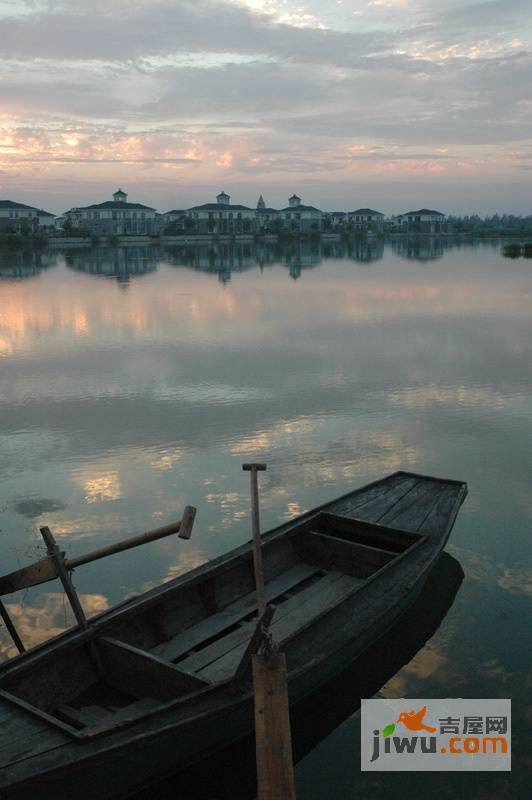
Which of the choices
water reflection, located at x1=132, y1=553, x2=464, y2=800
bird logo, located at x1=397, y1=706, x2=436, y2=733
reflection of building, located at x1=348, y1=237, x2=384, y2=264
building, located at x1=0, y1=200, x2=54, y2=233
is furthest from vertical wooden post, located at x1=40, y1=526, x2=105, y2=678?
building, located at x1=0, y1=200, x2=54, y2=233

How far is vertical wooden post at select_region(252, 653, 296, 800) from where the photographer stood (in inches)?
184

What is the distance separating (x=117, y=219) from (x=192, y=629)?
182981mm

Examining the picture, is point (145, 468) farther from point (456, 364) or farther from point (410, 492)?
point (456, 364)

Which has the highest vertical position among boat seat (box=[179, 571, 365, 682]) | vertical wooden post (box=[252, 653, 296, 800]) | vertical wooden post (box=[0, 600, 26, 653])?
vertical wooden post (box=[252, 653, 296, 800])

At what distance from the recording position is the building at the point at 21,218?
484 ft

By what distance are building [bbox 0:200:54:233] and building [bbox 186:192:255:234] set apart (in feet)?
124

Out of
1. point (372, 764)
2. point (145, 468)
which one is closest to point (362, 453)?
point (145, 468)

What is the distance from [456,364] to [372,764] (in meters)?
18.0

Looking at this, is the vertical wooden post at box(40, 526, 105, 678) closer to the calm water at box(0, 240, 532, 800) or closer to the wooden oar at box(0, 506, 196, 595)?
the wooden oar at box(0, 506, 196, 595)

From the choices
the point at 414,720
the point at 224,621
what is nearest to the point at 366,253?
the point at 224,621

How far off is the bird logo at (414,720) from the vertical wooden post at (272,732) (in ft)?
9.65

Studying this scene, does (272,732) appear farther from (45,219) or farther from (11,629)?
(45,219)

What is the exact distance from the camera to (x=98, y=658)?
6984 mm

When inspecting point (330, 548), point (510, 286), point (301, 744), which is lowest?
point (301, 744)
